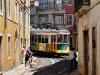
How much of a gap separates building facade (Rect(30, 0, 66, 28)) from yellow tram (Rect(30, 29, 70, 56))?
457 inches

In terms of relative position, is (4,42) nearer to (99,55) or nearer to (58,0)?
(99,55)

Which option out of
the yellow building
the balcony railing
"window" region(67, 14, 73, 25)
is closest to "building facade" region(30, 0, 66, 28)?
the balcony railing

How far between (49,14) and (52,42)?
16.9 m

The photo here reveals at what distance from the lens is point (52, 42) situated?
122ft

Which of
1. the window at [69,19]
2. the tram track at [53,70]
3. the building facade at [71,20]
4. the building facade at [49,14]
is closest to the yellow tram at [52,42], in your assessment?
the building facade at [49,14]

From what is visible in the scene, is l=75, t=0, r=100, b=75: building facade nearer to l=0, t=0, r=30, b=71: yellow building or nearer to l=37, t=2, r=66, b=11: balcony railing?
l=0, t=0, r=30, b=71: yellow building

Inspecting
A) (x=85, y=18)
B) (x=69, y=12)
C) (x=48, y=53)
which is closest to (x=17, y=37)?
(x=85, y=18)

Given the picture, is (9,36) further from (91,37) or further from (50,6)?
(50,6)

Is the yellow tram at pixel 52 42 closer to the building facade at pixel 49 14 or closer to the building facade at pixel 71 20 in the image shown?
the building facade at pixel 49 14

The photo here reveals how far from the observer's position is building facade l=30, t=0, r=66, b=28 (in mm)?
51844

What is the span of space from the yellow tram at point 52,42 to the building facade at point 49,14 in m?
11.6

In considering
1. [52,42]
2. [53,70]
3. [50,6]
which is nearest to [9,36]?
[53,70]

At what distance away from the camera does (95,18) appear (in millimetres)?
13500

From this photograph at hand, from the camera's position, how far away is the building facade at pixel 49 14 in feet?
170
